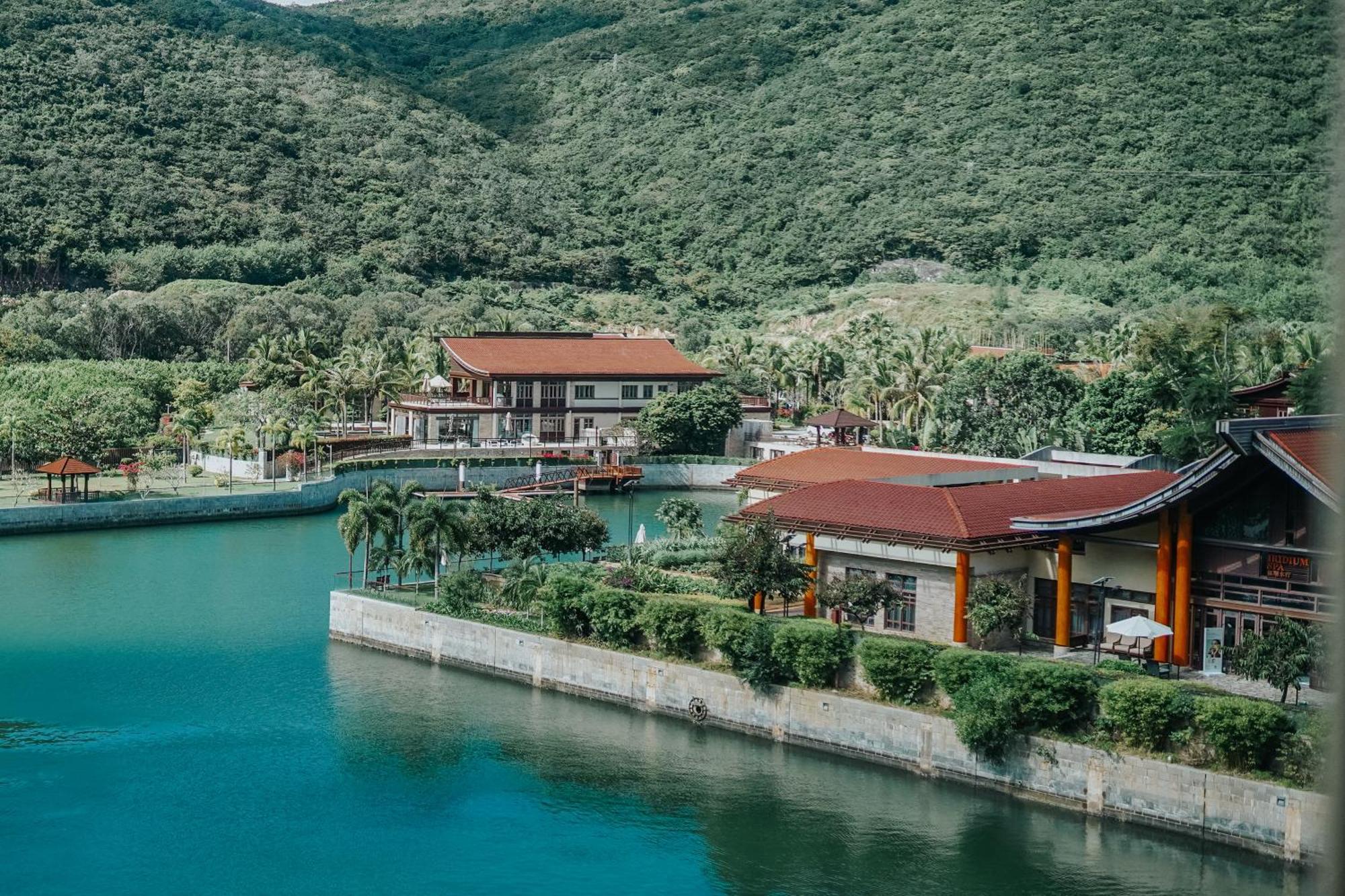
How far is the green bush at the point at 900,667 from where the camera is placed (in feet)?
90.6

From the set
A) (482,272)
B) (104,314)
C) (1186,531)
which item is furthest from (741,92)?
(1186,531)

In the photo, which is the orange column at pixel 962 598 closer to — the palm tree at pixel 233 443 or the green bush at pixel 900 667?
the green bush at pixel 900 667

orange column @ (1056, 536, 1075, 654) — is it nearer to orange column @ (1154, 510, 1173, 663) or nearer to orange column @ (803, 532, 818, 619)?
orange column @ (1154, 510, 1173, 663)

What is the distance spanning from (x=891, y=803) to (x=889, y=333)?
73182 mm

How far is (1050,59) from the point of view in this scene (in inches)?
6206

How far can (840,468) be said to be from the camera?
1726 inches

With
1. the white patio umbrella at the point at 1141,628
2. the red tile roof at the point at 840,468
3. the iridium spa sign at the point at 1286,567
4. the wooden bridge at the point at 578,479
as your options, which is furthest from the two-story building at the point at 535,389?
the iridium spa sign at the point at 1286,567

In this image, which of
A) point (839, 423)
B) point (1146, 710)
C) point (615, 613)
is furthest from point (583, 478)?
point (1146, 710)

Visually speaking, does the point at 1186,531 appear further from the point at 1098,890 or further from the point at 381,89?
the point at 381,89

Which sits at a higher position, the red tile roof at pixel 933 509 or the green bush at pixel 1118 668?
the red tile roof at pixel 933 509

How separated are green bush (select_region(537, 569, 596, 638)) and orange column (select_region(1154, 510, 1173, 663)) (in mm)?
10987

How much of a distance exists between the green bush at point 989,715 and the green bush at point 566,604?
8.96 metres

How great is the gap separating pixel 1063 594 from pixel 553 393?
47.8 metres

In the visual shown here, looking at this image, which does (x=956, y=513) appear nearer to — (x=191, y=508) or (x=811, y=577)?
(x=811, y=577)
